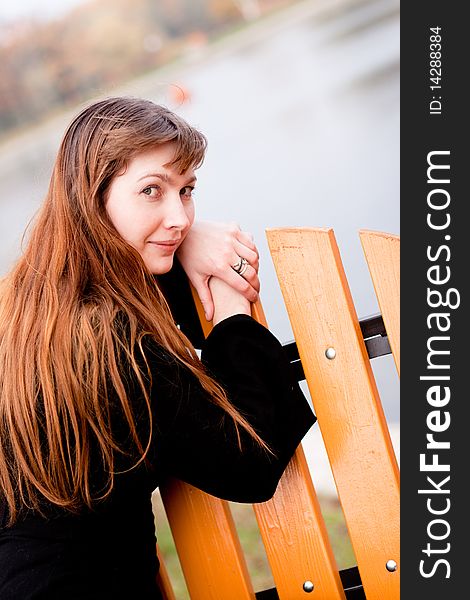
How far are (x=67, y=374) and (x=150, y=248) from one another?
354mm

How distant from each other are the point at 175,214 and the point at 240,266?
20 centimetres

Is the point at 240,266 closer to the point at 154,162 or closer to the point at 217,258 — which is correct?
the point at 217,258

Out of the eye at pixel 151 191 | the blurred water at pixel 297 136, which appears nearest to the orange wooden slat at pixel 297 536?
the eye at pixel 151 191

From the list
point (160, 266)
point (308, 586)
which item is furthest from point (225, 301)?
point (308, 586)

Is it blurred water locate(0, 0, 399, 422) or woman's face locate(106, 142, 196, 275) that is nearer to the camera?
woman's face locate(106, 142, 196, 275)

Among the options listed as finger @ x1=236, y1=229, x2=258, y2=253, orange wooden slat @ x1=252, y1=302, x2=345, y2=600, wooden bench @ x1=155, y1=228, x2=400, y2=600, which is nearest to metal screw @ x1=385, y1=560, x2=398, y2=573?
wooden bench @ x1=155, y1=228, x2=400, y2=600

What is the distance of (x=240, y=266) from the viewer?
2229 millimetres

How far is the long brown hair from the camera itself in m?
1.96

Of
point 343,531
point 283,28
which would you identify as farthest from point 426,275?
point 283,28

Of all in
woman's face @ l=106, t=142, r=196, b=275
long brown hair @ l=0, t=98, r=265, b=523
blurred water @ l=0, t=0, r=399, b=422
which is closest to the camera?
long brown hair @ l=0, t=98, r=265, b=523

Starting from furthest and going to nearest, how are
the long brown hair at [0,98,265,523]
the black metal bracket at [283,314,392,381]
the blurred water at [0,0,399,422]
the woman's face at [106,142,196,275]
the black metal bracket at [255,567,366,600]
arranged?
the blurred water at [0,0,399,422] < the black metal bracket at [255,567,366,600] < the black metal bracket at [283,314,392,381] < the woman's face at [106,142,196,275] < the long brown hair at [0,98,265,523]

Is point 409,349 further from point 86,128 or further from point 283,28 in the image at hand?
point 283,28

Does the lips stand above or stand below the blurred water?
below

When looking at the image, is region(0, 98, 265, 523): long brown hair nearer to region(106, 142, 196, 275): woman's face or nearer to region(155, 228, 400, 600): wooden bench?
region(106, 142, 196, 275): woman's face
